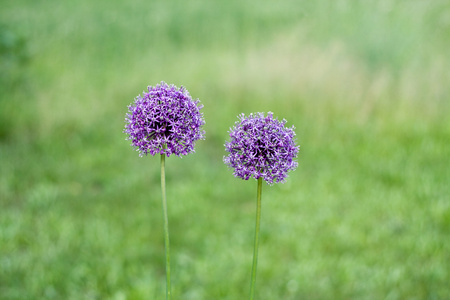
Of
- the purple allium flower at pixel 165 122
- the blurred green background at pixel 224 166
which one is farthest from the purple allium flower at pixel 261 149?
the blurred green background at pixel 224 166

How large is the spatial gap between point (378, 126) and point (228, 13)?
258 inches

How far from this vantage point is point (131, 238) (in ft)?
16.9

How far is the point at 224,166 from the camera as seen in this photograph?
699 cm

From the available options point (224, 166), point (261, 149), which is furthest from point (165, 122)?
point (224, 166)

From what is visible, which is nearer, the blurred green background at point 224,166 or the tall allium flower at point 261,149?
the tall allium flower at point 261,149

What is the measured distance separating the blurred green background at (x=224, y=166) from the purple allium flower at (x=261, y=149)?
2846mm

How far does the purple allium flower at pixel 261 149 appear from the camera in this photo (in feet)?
5.33

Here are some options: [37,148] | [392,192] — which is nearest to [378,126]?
[392,192]

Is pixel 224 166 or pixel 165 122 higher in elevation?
pixel 224 166

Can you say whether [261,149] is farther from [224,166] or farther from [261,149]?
[224,166]

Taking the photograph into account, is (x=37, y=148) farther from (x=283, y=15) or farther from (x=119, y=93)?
(x=283, y=15)

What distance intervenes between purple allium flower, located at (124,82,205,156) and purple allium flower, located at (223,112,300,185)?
0.43 feet

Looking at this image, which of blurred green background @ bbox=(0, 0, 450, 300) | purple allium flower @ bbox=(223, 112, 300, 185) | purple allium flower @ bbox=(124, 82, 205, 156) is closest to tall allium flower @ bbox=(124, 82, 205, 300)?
purple allium flower @ bbox=(124, 82, 205, 156)

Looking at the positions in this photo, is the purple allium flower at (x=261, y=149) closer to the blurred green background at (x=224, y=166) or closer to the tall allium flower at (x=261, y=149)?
the tall allium flower at (x=261, y=149)
